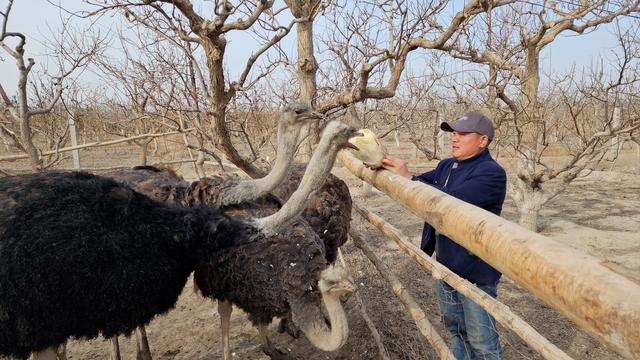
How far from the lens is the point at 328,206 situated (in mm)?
3547

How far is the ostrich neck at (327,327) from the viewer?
224 cm

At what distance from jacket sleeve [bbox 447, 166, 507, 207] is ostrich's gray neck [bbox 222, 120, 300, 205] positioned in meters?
1.37

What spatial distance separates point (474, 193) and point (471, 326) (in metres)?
0.69

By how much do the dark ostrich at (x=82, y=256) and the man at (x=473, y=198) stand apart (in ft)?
3.90

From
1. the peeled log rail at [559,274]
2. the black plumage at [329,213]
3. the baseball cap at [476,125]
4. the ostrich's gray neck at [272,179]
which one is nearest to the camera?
the peeled log rail at [559,274]

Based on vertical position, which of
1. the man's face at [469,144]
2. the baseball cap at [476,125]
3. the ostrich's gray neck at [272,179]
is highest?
the baseball cap at [476,125]

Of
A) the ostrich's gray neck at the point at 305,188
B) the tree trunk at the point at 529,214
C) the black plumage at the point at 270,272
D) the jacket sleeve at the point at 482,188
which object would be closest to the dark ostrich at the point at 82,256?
the black plumage at the point at 270,272

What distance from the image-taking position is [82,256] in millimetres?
2012

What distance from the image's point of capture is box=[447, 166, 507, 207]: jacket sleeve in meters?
2.24

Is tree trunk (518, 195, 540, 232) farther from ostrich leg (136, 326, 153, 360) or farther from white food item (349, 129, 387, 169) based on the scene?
ostrich leg (136, 326, 153, 360)

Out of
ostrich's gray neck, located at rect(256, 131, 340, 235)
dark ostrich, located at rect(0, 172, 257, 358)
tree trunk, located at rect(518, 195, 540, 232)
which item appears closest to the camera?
dark ostrich, located at rect(0, 172, 257, 358)

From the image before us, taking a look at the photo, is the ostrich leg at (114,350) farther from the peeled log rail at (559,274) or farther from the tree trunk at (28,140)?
the peeled log rail at (559,274)

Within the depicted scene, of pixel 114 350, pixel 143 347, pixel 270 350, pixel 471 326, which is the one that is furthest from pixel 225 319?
pixel 471 326

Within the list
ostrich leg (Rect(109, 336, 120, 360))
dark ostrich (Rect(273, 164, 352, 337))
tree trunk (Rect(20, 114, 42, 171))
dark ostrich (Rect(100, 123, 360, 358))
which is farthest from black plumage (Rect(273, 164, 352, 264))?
tree trunk (Rect(20, 114, 42, 171))
